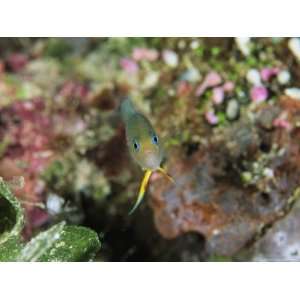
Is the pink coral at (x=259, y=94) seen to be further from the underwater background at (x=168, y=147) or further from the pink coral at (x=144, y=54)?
the pink coral at (x=144, y=54)

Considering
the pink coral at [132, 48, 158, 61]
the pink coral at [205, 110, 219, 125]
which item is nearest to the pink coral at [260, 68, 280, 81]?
the pink coral at [205, 110, 219, 125]

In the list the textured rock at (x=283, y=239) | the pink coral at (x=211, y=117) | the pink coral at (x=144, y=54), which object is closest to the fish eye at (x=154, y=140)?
the textured rock at (x=283, y=239)

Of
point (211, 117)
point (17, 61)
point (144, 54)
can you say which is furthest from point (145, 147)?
point (17, 61)

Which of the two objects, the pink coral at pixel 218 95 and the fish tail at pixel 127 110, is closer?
the fish tail at pixel 127 110

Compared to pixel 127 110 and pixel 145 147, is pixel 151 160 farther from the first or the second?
pixel 127 110

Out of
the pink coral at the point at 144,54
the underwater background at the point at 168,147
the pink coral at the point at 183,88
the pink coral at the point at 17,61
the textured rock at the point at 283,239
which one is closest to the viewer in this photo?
the textured rock at the point at 283,239

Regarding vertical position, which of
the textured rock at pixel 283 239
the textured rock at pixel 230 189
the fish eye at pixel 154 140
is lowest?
the textured rock at pixel 283 239
